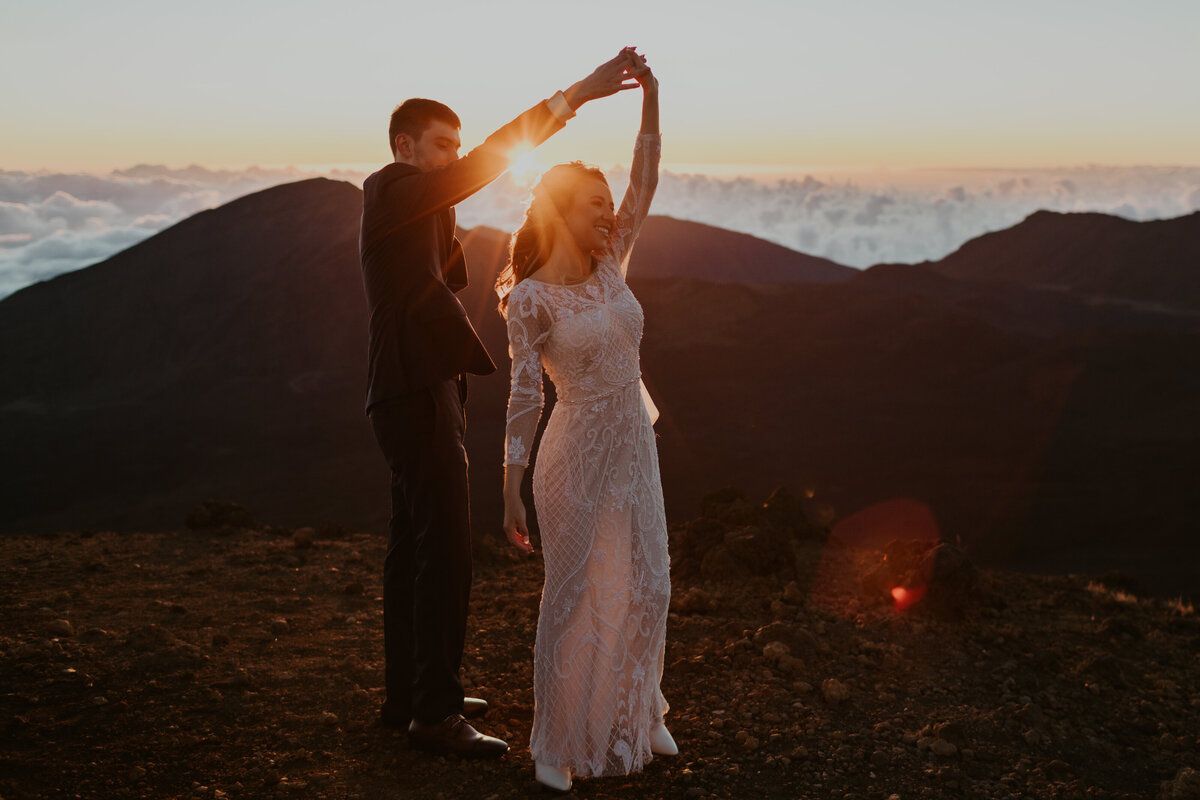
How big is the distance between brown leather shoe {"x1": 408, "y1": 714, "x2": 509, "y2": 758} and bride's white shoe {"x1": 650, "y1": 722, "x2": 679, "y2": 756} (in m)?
0.46

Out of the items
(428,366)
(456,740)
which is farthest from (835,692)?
(428,366)

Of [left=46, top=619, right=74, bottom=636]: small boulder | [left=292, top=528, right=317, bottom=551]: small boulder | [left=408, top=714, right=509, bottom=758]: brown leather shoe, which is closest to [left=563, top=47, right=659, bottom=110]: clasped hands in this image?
[left=408, top=714, right=509, bottom=758]: brown leather shoe

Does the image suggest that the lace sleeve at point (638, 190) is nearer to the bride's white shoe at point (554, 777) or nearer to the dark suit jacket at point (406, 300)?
the dark suit jacket at point (406, 300)

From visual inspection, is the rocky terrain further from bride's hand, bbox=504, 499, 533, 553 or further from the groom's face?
the groom's face

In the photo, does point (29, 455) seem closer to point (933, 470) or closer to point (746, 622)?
point (933, 470)

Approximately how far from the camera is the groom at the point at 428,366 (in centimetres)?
247

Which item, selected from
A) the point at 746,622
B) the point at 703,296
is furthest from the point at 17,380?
the point at 746,622

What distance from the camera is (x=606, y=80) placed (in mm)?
2535

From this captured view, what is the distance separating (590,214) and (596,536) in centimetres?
91

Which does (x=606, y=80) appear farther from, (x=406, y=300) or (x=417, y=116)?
(x=406, y=300)

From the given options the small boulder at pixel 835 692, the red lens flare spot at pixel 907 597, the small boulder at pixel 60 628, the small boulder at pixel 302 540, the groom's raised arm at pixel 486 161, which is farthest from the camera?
the small boulder at pixel 302 540

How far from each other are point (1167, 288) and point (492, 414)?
37.9 meters

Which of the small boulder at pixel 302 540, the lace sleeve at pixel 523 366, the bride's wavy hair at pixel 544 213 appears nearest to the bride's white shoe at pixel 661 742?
the lace sleeve at pixel 523 366

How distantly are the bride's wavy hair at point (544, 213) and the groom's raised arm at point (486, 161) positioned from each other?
0.16m
